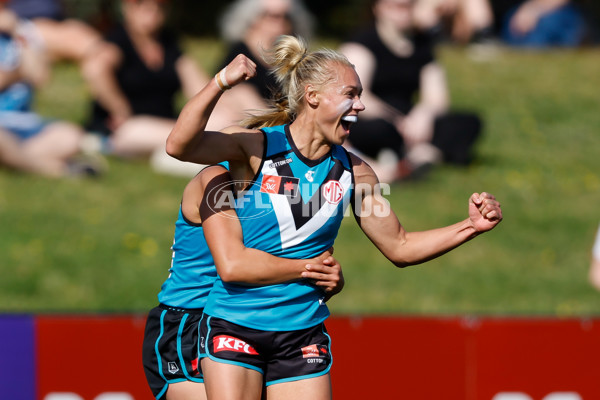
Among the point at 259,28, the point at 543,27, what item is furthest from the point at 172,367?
the point at 543,27

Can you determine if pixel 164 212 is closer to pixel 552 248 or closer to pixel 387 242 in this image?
pixel 552 248

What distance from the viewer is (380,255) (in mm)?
8039

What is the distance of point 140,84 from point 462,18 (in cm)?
560

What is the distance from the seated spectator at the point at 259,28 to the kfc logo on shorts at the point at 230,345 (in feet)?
14.2

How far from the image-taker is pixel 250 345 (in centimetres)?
373

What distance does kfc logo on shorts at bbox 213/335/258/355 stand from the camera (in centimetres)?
370

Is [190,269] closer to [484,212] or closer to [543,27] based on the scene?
[484,212]

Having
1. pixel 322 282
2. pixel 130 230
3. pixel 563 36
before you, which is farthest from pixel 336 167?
pixel 563 36

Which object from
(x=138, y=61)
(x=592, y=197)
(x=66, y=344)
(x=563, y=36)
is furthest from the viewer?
(x=563, y=36)

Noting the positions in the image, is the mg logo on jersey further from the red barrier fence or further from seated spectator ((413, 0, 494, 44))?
seated spectator ((413, 0, 494, 44))

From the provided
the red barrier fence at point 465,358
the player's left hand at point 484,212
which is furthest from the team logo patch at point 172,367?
the red barrier fence at point 465,358

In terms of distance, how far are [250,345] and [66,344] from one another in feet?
7.28

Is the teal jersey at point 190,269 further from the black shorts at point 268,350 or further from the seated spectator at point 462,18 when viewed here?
the seated spectator at point 462,18

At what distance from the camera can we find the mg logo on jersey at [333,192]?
3744 mm
